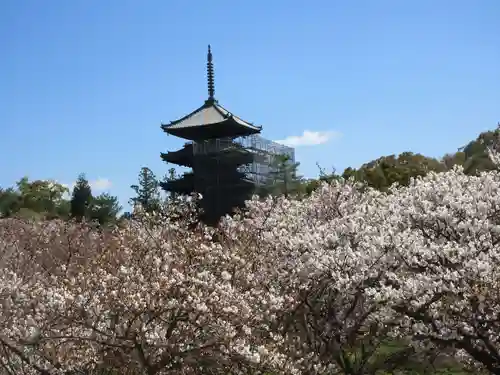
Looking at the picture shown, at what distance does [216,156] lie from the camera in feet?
103

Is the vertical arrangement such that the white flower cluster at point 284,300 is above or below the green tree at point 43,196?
below

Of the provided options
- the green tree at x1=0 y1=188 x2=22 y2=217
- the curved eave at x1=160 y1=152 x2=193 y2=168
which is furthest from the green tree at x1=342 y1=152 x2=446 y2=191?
the green tree at x1=0 y1=188 x2=22 y2=217

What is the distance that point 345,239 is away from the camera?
331 inches

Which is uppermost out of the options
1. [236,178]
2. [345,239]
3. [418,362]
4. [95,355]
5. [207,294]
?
[236,178]

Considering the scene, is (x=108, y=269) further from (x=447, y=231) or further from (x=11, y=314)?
(x=447, y=231)

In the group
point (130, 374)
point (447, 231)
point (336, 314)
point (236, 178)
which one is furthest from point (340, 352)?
point (236, 178)

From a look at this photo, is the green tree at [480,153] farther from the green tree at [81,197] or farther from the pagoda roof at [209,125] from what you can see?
the green tree at [81,197]

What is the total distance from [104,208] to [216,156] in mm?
8413

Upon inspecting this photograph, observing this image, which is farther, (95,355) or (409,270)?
(409,270)

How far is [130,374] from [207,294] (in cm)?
181

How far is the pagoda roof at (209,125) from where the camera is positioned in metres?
33.1

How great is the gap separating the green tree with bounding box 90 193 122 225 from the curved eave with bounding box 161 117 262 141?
19.2 ft

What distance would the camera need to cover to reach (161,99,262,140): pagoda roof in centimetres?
3312

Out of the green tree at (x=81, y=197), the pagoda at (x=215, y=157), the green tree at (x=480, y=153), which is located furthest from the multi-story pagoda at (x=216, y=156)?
the green tree at (x=480, y=153)
